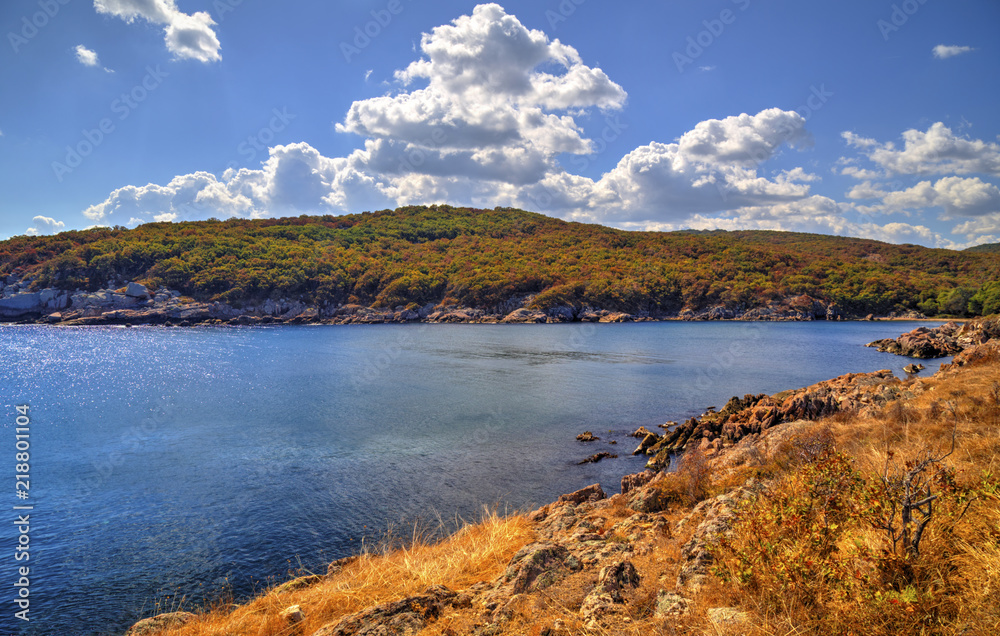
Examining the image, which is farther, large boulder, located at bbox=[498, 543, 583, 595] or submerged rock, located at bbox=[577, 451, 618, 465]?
submerged rock, located at bbox=[577, 451, 618, 465]

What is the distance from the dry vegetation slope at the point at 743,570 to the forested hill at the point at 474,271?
119 m

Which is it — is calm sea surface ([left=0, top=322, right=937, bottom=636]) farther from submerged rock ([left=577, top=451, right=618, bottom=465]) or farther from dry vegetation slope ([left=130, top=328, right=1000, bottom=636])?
dry vegetation slope ([left=130, top=328, right=1000, bottom=636])

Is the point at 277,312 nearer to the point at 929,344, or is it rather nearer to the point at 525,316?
the point at 525,316

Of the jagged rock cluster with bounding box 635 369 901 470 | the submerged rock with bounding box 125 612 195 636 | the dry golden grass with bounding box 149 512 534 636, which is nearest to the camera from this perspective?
the dry golden grass with bounding box 149 512 534 636

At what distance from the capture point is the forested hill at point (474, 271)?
12125 cm

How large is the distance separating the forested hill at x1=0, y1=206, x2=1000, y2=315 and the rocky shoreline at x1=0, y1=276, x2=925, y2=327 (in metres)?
2.34

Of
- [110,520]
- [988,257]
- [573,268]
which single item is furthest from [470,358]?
[988,257]

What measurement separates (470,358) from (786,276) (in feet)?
396

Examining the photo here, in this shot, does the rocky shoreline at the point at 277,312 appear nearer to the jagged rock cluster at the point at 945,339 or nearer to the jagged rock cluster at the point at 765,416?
the jagged rock cluster at the point at 945,339

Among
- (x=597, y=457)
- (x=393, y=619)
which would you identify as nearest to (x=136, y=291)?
(x=597, y=457)

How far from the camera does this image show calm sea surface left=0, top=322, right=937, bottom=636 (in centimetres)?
1178

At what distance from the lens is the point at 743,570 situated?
→ 4617mm

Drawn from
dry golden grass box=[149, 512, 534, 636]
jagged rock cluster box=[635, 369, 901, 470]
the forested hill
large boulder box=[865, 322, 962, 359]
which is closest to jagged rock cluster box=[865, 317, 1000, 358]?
large boulder box=[865, 322, 962, 359]

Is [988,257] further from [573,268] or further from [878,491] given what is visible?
[878,491]
